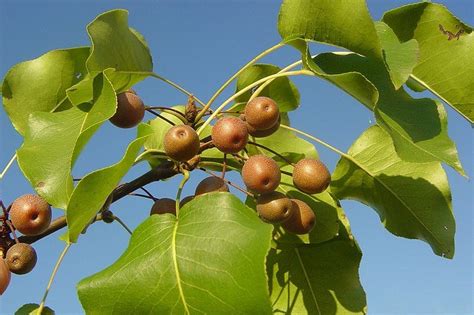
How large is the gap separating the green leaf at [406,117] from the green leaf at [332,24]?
0.10m

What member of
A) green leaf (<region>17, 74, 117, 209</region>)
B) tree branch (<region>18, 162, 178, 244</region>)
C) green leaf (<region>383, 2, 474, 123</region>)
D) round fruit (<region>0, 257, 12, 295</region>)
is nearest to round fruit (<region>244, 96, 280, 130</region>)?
tree branch (<region>18, 162, 178, 244</region>)

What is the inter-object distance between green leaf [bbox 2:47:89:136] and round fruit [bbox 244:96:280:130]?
0.59 meters

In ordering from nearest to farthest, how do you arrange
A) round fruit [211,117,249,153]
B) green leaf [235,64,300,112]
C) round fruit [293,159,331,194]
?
round fruit [211,117,249,153], round fruit [293,159,331,194], green leaf [235,64,300,112]

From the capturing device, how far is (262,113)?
1.97 m

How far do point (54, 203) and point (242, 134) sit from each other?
535 mm

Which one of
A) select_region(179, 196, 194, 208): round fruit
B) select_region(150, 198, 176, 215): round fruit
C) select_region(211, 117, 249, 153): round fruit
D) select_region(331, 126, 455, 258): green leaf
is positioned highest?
select_region(211, 117, 249, 153): round fruit

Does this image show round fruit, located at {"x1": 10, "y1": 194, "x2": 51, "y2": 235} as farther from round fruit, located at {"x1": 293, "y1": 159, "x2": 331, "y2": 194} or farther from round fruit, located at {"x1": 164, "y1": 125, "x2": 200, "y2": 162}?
round fruit, located at {"x1": 293, "y1": 159, "x2": 331, "y2": 194}

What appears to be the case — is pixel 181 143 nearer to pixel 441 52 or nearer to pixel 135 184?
pixel 135 184

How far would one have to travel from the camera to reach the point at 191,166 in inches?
79.4

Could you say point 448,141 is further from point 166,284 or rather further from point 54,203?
point 54,203

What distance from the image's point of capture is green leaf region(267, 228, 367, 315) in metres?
2.39

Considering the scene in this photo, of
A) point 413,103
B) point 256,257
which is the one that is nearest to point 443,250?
point 413,103

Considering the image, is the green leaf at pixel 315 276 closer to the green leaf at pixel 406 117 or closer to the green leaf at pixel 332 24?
the green leaf at pixel 406 117

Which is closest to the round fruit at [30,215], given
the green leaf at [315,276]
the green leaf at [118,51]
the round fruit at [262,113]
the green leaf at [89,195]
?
the green leaf at [89,195]
